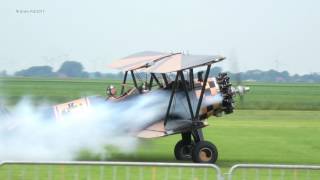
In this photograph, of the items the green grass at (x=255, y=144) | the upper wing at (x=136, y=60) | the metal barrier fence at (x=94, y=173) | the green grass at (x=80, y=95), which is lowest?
the green grass at (x=80, y=95)

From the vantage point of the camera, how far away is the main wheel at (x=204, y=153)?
1545 centimetres

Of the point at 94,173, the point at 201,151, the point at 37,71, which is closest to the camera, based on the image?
the point at 94,173

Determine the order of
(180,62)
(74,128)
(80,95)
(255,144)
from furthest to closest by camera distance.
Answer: (80,95) < (255,144) < (180,62) < (74,128)

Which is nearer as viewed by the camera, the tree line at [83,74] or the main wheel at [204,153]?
the main wheel at [204,153]

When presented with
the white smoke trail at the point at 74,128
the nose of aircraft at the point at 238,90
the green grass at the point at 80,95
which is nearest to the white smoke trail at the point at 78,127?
the white smoke trail at the point at 74,128

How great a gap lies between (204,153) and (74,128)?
293 cm

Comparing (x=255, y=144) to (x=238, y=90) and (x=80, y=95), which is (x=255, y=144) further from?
(x=80, y=95)

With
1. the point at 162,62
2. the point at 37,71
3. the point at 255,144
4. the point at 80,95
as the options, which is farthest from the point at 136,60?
the point at 37,71

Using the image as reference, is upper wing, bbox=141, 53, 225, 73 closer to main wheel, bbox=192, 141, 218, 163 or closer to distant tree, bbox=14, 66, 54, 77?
main wheel, bbox=192, 141, 218, 163

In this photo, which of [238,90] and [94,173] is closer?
[94,173]

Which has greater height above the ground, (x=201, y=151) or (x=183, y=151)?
(x=201, y=151)

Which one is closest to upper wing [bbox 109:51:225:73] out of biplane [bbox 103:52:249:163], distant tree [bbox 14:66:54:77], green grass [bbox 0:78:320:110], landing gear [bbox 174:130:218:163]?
biplane [bbox 103:52:249:163]

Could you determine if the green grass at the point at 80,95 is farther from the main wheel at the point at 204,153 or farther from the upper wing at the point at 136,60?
the main wheel at the point at 204,153

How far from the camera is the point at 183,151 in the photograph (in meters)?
16.7
